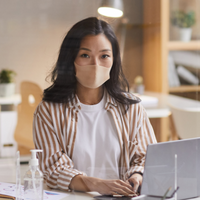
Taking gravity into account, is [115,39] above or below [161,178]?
above

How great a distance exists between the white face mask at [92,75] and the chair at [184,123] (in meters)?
0.47

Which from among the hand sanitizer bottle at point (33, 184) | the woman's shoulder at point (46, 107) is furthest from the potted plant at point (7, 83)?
the hand sanitizer bottle at point (33, 184)

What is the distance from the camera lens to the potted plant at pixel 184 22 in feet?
5.52

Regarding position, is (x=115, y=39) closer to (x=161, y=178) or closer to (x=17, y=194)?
(x=161, y=178)

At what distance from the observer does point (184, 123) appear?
1.70 meters

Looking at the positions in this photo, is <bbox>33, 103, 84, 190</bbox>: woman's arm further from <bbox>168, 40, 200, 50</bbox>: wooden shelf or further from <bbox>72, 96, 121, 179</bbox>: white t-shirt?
<bbox>168, 40, 200, 50</bbox>: wooden shelf

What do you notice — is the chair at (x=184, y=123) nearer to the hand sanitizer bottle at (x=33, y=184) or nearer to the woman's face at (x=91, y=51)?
the woman's face at (x=91, y=51)

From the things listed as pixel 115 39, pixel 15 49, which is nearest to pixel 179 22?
pixel 115 39

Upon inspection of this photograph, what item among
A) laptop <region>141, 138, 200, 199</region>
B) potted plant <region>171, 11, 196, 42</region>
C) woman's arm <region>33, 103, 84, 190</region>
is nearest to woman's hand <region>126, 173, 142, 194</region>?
laptop <region>141, 138, 200, 199</region>

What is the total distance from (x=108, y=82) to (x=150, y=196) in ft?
1.64

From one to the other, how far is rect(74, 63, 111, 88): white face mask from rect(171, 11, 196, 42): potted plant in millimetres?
523

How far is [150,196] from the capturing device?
1219 millimetres

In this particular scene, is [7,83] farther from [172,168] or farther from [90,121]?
[172,168]

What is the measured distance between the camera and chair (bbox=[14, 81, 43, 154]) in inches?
53.9
